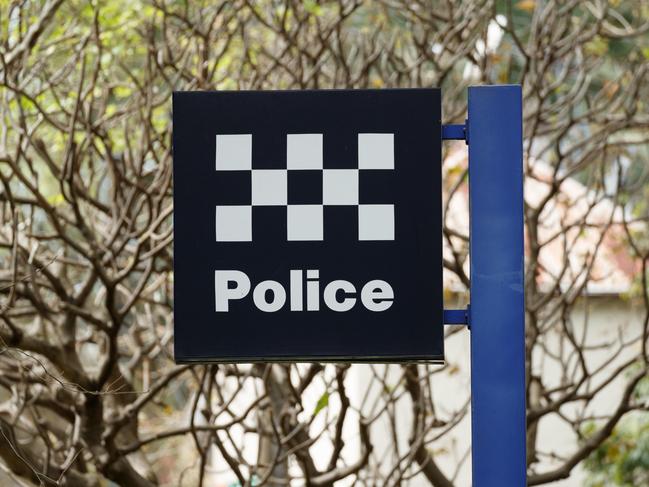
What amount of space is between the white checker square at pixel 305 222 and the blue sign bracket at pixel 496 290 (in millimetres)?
460

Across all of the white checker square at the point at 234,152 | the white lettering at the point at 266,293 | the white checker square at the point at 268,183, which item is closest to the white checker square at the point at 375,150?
the white checker square at the point at 268,183

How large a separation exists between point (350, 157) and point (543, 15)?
504 cm

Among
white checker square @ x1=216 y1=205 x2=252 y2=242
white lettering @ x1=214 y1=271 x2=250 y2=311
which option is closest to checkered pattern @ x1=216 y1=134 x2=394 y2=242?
white checker square @ x1=216 y1=205 x2=252 y2=242

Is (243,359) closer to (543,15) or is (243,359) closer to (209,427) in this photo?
(209,427)

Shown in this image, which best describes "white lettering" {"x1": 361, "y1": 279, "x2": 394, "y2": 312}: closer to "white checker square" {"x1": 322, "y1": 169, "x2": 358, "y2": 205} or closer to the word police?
the word police

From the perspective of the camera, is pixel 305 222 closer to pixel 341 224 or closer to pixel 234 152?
pixel 341 224

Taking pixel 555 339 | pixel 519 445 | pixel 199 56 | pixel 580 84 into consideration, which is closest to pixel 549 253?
pixel 555 339

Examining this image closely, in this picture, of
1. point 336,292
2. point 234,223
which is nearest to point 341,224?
point 336,292

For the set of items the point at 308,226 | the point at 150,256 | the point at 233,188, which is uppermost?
the point at 233,188

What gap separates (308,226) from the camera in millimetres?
3434

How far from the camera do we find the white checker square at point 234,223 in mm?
3420

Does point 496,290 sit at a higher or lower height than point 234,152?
lower

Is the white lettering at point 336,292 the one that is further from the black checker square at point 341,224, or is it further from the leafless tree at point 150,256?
the leafless tree at point 150,256

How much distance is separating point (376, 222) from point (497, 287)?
412 millimetres
